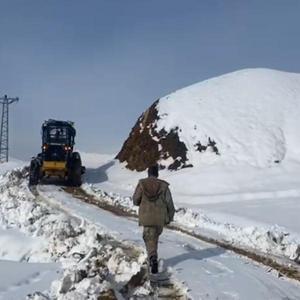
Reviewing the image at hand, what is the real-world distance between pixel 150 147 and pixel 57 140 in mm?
7509

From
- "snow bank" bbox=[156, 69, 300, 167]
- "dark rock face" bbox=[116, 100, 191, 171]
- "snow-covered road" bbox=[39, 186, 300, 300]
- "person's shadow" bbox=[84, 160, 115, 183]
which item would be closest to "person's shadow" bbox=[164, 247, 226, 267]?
"snow-covered road" bbox=[39, 186, 300, 300]

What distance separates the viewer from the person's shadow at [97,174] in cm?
2902

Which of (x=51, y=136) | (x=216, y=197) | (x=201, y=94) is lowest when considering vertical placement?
(x=216, y=197)

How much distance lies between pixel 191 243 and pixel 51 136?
1474 centimetres

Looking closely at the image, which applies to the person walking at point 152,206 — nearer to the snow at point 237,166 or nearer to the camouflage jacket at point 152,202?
the camouflage jacket at point 152,202

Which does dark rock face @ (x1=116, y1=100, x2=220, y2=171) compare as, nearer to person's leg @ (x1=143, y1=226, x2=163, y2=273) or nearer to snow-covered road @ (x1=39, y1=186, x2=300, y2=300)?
snow-covered road @ (x1=39, y1=186, x2=300, y2=300)

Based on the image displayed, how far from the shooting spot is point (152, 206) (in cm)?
862

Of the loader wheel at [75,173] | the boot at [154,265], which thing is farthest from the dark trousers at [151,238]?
the loader wheel at [75,173]

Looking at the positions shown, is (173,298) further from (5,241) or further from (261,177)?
(261,177)

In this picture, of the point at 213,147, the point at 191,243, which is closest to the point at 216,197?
the point at 213,147

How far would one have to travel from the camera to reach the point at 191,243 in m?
11.6

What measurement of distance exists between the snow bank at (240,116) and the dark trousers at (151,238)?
18.1m

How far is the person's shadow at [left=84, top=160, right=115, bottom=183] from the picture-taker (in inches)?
1142

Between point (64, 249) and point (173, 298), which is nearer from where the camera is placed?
point (173, 298)
